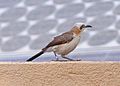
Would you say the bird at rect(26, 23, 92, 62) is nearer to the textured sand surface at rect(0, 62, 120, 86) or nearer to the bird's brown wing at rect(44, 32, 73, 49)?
the bird's brown wing at rect(44, 32, 73, 49)

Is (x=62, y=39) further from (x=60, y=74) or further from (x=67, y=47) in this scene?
(x=60, y=74)

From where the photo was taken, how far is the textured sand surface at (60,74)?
40.6 inches

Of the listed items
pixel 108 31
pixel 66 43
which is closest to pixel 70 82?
pixel 66 43

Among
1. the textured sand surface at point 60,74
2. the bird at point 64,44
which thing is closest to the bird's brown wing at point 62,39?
the bird at point 64,44

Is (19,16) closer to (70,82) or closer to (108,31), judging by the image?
(108,31)

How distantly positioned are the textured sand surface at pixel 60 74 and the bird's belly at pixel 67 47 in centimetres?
15

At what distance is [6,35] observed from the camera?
2.92 metres

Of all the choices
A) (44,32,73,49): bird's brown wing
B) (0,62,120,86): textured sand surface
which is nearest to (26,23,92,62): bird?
(44,32,73,49): bird's brown wing

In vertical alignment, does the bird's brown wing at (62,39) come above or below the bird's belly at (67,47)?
above

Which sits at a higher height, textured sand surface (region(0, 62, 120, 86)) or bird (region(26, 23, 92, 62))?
bird (region(26, 23, 92, 62))

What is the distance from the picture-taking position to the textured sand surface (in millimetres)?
1031

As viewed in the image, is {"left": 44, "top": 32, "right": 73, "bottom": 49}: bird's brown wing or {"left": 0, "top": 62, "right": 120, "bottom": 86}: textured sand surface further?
{"left": 44, "top": 32, "right": 73, "bottom": 49}: bird's brown wing

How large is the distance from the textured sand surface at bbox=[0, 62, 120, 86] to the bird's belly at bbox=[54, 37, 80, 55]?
0.15 m

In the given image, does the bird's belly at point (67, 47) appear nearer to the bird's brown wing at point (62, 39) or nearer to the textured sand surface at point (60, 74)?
the bird's brown wing at point (62, 39)
